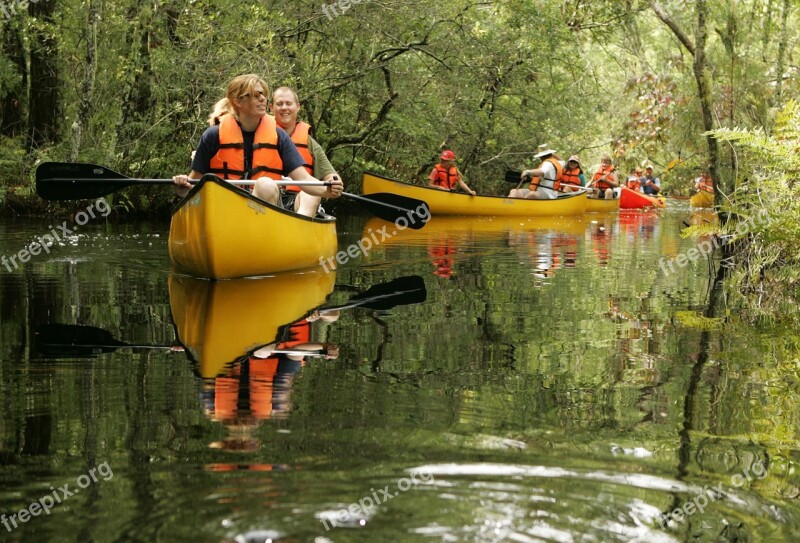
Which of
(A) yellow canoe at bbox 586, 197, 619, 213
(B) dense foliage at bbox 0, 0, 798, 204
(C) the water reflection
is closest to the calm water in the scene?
(C) the water reflection

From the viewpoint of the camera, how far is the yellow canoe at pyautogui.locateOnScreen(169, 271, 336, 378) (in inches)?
195

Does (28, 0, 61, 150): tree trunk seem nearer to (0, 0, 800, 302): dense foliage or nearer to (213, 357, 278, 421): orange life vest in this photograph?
(0, 0, 800, 302): dense foliage

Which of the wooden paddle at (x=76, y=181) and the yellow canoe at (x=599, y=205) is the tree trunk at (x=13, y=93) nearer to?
the wooden paddle at (x=76, y=181)

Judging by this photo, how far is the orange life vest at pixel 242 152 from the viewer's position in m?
8.08

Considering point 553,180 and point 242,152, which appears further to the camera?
point 553,180

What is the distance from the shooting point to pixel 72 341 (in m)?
5.18

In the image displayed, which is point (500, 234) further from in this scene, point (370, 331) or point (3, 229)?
point (370, 331)

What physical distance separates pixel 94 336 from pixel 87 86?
31.4ft

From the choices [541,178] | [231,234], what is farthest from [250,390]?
[541,178]

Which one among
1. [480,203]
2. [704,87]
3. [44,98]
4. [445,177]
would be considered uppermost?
[44,98]

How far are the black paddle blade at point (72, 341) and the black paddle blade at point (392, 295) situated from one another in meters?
1.79

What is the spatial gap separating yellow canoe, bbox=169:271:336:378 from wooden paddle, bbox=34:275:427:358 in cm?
21

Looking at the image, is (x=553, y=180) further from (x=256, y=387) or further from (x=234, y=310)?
(x=256, y=387)

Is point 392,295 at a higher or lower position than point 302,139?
lower
